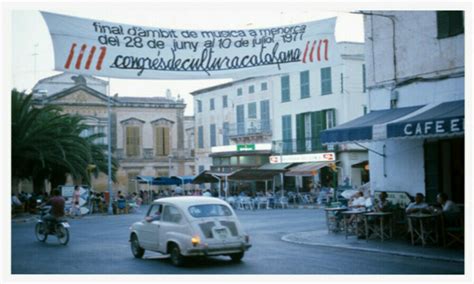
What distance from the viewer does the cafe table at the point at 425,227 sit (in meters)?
14.4

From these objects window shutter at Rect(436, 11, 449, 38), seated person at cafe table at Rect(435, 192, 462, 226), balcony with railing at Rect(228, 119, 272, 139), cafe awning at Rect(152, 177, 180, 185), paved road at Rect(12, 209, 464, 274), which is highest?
window shutter at Rect(436, 11, 449, 38)

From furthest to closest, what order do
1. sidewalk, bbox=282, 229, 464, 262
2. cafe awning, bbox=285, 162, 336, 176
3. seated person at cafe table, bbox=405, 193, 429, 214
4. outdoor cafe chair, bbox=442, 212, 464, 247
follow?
cafe awning, bbox=285, 162, 336, 176, seated person at cafe table, bbox=405, 193, 429, 214, outdoor cafe chair, bbox=442, 212, 464, 247, sidewalk, bbox=282, 229, 464, 262

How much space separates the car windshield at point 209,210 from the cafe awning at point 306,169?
1884 centimetres

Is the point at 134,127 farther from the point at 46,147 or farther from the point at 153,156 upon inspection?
the point at 46,147

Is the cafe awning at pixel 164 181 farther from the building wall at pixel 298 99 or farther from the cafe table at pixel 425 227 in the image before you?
the cafe table at pixel 425 227

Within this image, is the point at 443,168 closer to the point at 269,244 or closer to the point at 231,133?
the point at 269,244

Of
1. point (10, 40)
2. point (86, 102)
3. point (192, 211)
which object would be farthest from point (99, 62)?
point (86, 102)

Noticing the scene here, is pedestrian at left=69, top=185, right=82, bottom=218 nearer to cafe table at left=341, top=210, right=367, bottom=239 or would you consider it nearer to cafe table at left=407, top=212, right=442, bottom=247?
cafe table at left=341, top=210, right=367, bottom=239

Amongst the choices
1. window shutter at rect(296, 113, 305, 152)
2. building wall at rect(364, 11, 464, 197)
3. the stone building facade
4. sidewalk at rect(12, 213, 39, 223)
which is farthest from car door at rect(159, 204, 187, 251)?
window shutter at rect(296, 113, 305, 152)

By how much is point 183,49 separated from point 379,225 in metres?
6.62

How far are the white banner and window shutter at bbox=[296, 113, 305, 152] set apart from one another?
2110 centimetres

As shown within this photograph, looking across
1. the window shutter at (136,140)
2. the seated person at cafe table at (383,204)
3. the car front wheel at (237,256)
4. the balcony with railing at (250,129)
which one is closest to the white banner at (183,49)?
the car front wheel at (237,256)

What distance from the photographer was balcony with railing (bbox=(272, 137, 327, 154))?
Result: 33.0 metres

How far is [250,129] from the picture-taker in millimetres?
38094
